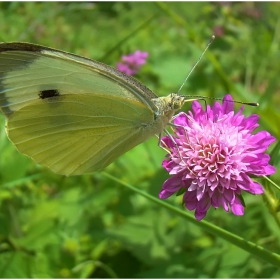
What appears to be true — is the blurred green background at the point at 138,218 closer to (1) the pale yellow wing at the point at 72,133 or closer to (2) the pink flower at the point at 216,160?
(2) the pink flower at the point at 216,160

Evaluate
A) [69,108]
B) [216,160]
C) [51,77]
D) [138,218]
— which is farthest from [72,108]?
[138,218]

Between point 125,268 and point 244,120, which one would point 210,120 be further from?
point 125,268

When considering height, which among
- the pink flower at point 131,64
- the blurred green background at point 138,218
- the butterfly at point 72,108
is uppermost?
the pink flower at point 131,64

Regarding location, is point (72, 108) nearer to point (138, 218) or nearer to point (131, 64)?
point (138, 218)

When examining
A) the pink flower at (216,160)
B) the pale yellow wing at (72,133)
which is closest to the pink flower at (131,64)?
the pale yellow wing at (72,133)

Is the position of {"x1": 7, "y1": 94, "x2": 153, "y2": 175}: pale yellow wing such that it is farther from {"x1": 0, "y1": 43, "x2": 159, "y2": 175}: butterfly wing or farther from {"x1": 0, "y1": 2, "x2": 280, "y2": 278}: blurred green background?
{"x1": 0, "y1": 2, "x2": 280, "y2": 278}: blurred green background
